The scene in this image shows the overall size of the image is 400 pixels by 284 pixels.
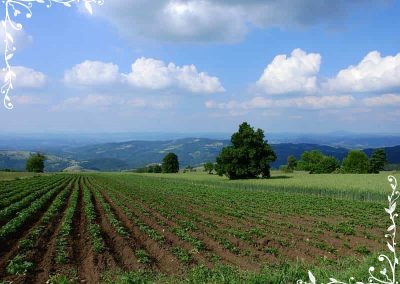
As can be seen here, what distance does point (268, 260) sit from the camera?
1527cm

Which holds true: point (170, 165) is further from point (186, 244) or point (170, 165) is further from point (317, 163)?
point (186, 244)

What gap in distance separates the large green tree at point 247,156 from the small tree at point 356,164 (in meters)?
44.4

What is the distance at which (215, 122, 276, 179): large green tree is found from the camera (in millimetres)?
71438

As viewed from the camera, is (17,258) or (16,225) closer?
(17,258)

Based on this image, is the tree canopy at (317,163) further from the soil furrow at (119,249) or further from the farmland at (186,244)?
the soil furrow at (119,249)

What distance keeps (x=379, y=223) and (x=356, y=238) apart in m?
5.84

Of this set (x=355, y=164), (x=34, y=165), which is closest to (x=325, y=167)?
(x=355, y=164)

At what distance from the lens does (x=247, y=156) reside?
238ft

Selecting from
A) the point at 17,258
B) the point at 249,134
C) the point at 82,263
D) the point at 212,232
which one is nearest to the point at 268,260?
the point at 212,232

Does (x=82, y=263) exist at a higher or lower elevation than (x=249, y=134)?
lower

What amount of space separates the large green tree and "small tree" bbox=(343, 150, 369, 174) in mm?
44409

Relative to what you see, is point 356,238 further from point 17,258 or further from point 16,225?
point 16,225

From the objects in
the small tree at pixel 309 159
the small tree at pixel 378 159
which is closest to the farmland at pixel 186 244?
the small tree at pixel 378 159

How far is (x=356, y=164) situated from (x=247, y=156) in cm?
4941
